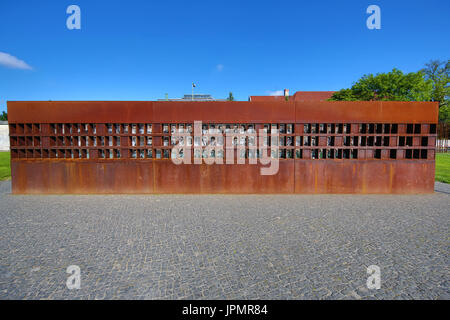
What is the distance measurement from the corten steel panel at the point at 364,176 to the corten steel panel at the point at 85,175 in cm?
572

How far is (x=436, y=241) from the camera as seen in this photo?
4199 millimetres

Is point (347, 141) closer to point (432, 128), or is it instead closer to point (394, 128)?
point (394, 128)

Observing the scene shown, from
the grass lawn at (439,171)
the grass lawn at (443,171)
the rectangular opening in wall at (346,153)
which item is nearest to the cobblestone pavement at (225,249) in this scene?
the rectangular opening in wall at (346,153)

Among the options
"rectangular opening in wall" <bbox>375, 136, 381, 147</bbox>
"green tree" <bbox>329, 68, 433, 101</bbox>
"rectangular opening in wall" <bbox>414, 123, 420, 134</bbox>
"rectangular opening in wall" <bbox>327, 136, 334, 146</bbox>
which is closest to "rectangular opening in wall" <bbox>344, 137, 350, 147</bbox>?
"rectangular opening in wall" <bbox>327, 136, 334, 146</bbox>

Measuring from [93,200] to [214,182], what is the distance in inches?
158

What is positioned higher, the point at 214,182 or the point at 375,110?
the point at 375,110

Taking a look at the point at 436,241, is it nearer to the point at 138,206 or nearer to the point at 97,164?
the point at 138,206

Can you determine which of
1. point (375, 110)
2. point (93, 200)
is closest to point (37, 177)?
point (93, 200)

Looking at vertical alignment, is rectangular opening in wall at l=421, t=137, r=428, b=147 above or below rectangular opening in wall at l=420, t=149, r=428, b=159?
above

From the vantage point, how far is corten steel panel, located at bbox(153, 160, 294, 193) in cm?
797

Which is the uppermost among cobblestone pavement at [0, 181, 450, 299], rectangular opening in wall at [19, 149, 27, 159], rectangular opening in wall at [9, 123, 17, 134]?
rectangular opening in wall at [9, 123, 17, 134]

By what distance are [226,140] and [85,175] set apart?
5289mm

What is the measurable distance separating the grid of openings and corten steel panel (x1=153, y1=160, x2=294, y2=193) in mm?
412

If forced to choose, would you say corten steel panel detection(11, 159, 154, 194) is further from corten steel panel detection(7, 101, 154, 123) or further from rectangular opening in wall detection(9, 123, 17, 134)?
corten steel panel detection(7, 101, 154, 123)
